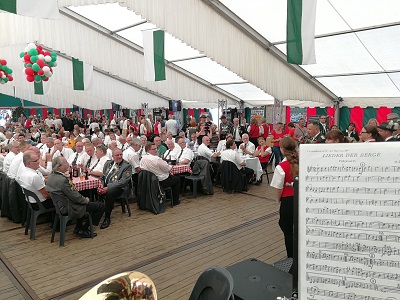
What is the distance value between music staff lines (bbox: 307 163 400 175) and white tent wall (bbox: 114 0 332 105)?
6793 millimetres

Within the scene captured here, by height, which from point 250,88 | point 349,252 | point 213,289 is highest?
point 250,88

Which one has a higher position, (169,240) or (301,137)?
(301,137)

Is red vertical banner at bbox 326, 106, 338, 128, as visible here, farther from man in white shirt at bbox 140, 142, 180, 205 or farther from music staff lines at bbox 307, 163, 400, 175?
music staff lines at bbox 307, 163, 400, 175

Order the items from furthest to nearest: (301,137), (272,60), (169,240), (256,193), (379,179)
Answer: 1. (272,60)
2. (301,137)
3. (256,193)
4. (169,240)
5. (379,179)

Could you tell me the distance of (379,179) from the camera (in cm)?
105

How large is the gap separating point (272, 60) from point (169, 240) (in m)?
7.59

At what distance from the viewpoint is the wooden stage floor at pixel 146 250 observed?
340cm

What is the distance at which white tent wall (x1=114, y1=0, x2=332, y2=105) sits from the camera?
7500 millimetres

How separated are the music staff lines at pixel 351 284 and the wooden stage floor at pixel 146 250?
229 centimetres

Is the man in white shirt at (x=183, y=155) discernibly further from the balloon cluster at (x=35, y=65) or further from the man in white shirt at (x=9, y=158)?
the balloon cluster at (x=35, y=65)

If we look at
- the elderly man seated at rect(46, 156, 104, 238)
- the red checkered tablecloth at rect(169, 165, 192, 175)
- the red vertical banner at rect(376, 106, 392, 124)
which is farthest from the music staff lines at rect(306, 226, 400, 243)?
the red vertical banner at rect(376, 106, 392, 124)

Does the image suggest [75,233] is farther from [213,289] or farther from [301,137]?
[301,137]

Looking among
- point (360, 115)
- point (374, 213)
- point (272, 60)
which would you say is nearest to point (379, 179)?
point (374, 213)

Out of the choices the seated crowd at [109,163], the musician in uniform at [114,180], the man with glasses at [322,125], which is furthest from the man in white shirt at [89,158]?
the man with glasses at [322,125]
